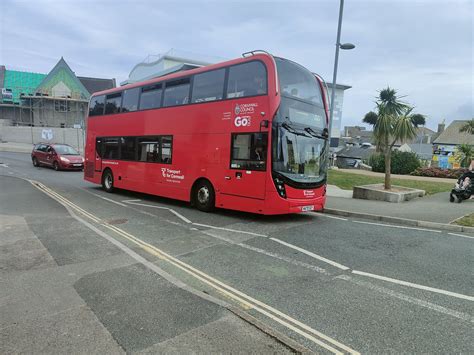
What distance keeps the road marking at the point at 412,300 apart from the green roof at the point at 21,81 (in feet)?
218

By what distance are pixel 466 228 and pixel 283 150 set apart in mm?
4699

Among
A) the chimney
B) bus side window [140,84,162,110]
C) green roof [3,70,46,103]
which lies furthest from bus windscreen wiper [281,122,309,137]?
the chimney

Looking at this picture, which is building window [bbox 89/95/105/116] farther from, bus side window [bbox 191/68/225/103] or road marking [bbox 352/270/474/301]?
road marking [bbox 352/270/474/301]

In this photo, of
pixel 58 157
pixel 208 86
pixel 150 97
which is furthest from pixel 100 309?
pixel 58 157

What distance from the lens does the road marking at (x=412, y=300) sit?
4.00 metres

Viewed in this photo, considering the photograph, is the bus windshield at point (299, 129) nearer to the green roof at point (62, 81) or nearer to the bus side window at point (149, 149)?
the bus side window at point (149, 149)

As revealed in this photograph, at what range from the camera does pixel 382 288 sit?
479 centimetres

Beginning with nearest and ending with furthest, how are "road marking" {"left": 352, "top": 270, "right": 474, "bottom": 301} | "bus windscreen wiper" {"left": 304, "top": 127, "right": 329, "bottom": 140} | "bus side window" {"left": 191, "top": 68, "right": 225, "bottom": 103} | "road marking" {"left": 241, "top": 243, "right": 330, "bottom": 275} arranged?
"road marking" {"left": 352, "top": 270, "right": 474, "bottom": 301} → "road marking" {"left": 241, "top": 243, "right": 330, "bottom": 275} → "bus windscreen wiper" {"left": 304, "top": 127, "right": 329, "bottom": 140} → "bus side window" {"left": 191, "top": 68, "right": 225, "bottom": 103}

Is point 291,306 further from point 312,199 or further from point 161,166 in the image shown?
point 161,166

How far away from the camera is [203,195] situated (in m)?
10.7

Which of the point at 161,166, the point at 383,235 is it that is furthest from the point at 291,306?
the point at 161,166

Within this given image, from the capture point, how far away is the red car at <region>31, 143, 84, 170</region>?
2339 cm

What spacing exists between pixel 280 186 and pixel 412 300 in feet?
15.9

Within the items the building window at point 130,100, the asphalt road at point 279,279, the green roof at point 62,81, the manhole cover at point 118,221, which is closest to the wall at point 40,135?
the green roof at point 62,81
